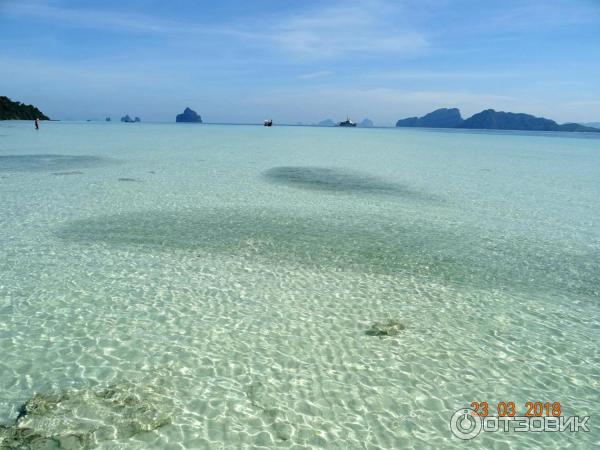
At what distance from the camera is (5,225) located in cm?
1517

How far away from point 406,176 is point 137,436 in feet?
95.9

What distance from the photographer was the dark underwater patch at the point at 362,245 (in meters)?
12.2

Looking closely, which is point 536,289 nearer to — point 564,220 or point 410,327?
point 410,327

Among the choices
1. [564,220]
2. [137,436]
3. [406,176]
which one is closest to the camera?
[137,436]

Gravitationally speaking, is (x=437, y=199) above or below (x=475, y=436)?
above

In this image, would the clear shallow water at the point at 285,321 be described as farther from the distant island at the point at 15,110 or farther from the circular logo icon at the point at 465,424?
the distant island at the point at 15,110

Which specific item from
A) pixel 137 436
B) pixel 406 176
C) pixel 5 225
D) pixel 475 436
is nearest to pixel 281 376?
pixel 137 436

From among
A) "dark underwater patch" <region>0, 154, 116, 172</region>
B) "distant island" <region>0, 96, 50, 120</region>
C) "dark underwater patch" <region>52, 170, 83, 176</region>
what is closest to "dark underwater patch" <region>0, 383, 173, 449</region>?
"dark underwater patch" <region>52, 170, 83, 176</region>

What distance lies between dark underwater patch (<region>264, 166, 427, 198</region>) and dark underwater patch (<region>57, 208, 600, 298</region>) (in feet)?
24.9

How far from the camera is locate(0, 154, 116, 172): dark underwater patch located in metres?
29.4

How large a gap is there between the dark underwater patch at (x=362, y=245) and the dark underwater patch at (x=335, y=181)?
7.58 metres

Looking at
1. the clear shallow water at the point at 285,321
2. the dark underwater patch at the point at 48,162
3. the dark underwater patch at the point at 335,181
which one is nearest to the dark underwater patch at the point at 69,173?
the dark underwater patch at the point at 48,162

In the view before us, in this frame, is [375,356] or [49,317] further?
[49,317]

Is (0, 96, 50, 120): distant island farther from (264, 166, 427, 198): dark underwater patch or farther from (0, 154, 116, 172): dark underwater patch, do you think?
(264, 166, 427, 198): dark underwater patch
